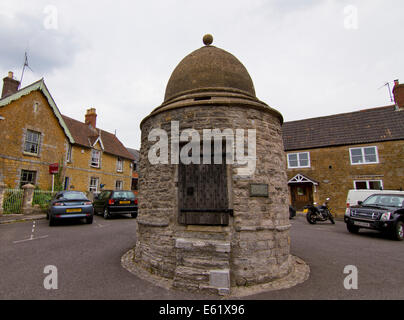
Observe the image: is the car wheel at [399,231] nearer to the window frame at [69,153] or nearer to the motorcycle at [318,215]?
the motorcycle at [318,215]

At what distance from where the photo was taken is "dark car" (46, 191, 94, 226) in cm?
970

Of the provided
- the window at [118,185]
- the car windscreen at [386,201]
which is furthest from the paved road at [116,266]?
the window at [118,185]

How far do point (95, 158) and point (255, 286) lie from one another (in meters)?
22.1

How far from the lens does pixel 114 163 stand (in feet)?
82.1

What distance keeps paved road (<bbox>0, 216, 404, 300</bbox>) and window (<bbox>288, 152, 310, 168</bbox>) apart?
11.1 m

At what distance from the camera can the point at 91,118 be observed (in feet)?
81.4

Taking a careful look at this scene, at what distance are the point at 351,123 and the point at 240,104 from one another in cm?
1896

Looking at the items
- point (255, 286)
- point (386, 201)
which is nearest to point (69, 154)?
point (255, 286)

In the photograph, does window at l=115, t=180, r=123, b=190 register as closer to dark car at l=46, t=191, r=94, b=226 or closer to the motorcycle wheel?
dark car at l=46, t=191, r=94, b=226

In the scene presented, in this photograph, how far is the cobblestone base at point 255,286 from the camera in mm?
3979

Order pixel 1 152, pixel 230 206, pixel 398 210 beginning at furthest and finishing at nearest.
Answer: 1. pixel 1 152
2. pixel 398 210
3. pixel 230 206

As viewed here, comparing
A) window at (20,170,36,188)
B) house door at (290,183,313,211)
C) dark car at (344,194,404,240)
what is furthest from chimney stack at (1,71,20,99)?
house door at (290,183,313,211)
